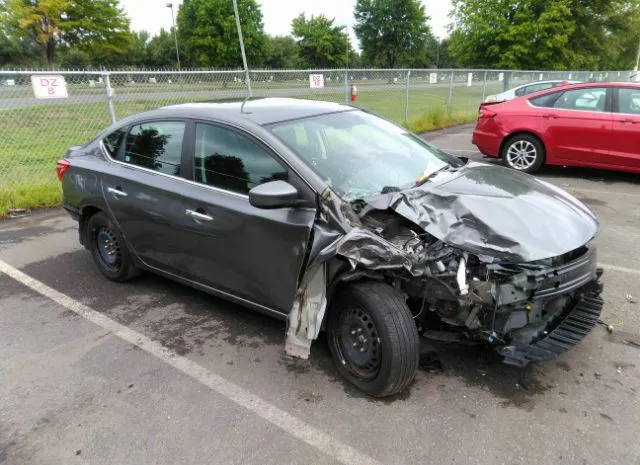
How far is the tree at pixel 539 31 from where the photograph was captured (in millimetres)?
26938

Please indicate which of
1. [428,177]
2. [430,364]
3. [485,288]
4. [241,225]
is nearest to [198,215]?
[241,225]

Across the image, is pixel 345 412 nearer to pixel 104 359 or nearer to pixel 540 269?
pixel 540 269

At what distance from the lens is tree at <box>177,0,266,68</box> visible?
179ft

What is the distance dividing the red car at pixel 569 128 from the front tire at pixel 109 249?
248 inches

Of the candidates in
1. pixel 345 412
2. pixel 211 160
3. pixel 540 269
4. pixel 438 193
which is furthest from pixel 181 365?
pixel 540 269

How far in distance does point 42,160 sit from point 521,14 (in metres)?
25.7

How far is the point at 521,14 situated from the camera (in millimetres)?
26875

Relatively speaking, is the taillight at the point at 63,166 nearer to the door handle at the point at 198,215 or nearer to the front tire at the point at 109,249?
the front tire at the point at 109,249

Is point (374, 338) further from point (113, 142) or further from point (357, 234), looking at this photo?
point (113, 142)

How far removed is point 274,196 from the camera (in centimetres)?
284

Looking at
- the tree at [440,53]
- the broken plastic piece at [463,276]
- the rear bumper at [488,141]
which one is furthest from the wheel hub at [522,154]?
the tree at [440,53]

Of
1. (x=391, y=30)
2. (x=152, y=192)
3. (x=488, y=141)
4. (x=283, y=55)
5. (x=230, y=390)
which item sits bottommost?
(x=230, y=390)

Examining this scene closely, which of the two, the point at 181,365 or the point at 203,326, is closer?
the point at 181,365

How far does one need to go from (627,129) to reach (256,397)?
6.76 m
